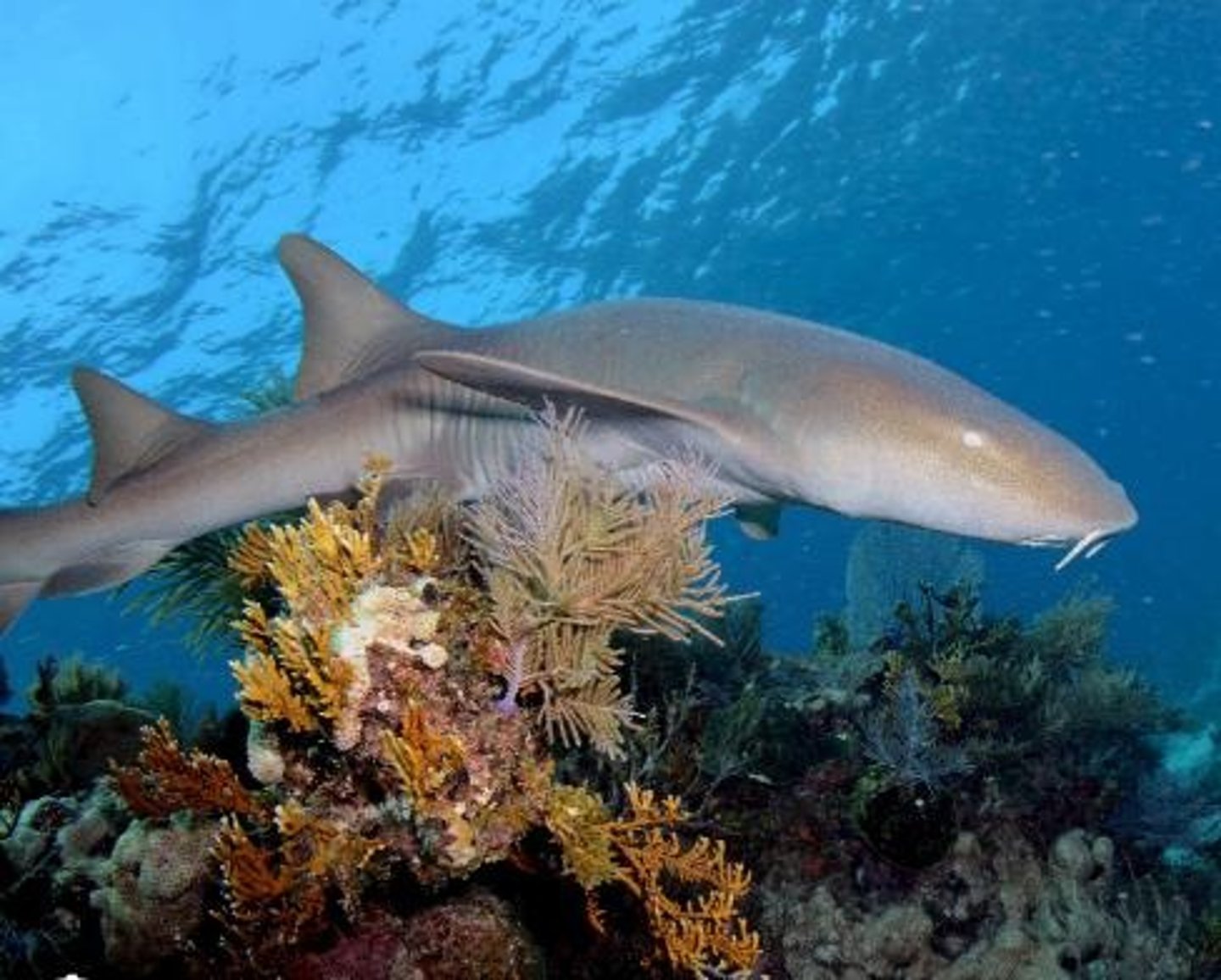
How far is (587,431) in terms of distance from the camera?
453 cm

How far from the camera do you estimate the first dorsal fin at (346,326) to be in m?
5.34

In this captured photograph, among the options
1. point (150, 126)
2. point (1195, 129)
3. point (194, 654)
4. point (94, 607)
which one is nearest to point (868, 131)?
point (1195, 129)

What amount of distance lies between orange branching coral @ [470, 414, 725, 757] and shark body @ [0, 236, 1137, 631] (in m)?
0.45

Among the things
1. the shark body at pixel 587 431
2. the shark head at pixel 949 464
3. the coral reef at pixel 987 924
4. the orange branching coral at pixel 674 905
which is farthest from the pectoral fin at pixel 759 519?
the orange branching coral at pixel 674 905

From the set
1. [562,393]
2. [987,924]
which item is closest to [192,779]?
[562,393]

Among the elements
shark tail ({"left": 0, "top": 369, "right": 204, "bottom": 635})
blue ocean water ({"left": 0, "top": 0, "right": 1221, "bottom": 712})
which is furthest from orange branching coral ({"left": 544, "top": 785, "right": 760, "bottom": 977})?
blue ocean water ({"left": 0, "top": 0, "right": 1221, "bottom": 712})

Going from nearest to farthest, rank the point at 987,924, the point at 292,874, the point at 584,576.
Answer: the point at 292,874, the point at 584,576, the point at 987,924

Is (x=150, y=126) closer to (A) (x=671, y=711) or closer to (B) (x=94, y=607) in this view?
(A) (x=671, y=711)

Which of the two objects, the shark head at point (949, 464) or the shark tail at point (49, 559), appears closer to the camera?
the shark head at point (949, 464)

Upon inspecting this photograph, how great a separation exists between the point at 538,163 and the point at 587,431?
3331cm

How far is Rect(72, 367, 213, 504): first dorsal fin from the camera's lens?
4969mm

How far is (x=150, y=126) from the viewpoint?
28.7 m

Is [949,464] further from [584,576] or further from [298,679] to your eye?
[298,679]

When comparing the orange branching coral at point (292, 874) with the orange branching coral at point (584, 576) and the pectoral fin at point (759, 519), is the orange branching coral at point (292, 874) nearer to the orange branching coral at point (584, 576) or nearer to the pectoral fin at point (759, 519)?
the orange branching coral at point (584, 576)
